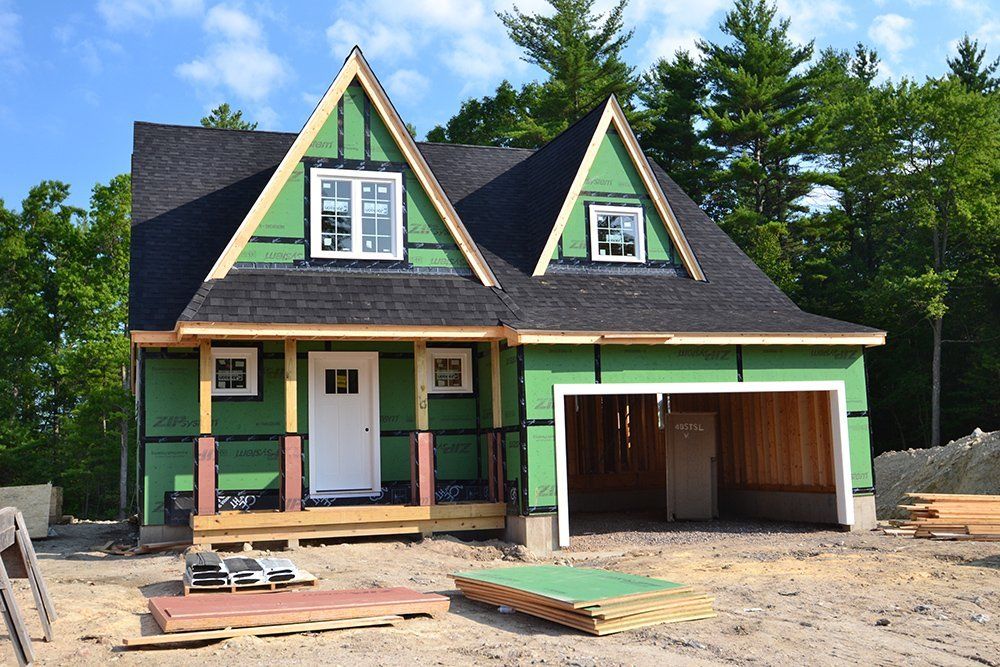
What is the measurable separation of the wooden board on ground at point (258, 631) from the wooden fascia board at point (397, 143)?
24.0 ft

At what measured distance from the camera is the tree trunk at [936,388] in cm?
2986

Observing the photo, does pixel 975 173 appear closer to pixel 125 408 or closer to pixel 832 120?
pixel 832 120

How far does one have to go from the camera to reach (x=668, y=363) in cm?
1442

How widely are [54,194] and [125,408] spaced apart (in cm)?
→ 971

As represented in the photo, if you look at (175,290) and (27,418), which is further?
(27,418)

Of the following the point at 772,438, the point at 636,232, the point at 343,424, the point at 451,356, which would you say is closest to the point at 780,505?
the point at 772,438

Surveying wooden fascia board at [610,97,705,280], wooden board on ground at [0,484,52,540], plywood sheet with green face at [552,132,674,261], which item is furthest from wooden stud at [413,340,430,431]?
wooden board on ground at [0,484,52,540]

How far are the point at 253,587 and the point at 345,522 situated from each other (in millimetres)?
3879

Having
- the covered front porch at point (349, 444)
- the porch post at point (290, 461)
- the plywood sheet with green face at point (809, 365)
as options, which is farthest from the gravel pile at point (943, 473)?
the porch post at point (290, 461)

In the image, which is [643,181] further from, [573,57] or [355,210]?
[573,57]

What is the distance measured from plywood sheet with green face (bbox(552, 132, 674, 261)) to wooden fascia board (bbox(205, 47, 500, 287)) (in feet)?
6.74

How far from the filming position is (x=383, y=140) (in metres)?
15.0

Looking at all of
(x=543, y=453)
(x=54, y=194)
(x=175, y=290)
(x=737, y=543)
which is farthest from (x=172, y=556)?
(x=54, y=194)

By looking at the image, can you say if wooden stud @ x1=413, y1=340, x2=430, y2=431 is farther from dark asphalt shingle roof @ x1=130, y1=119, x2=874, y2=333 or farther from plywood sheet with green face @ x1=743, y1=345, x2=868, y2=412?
plywood sheet with green face @ x1=743, y1=345, x2=868, y2=412
